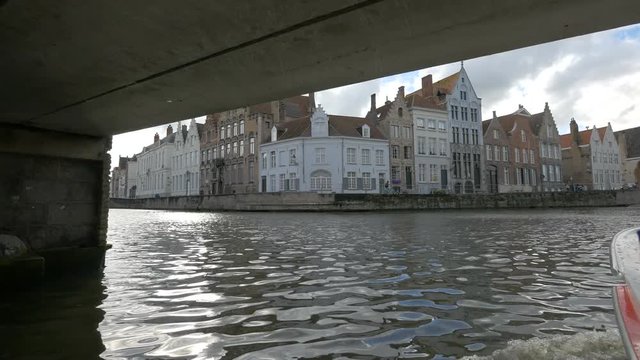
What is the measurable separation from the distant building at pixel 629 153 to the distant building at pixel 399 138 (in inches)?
1864

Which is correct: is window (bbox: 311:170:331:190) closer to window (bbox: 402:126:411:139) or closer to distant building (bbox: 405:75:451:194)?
window (bbox: 402:126:411:139)

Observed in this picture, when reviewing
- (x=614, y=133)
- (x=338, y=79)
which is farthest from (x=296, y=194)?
(x=614, y=133)

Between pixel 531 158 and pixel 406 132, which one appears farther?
pixel 531 158

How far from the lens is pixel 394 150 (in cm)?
5222

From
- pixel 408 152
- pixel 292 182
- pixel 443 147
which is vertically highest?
pixel 443 147

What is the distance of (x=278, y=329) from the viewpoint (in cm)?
424

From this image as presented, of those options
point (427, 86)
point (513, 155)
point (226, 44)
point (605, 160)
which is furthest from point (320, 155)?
point (605, 160)

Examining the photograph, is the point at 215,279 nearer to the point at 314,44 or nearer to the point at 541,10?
the point at 314,44

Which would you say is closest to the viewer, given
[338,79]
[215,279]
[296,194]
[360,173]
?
[338,79]

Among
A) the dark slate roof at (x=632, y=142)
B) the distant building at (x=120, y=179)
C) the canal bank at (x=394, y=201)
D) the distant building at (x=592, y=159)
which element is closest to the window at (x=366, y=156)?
the canal bank at (x=394, y=201)

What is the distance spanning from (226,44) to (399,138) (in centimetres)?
4962

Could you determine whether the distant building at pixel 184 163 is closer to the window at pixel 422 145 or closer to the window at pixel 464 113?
the window at pixel 422 145

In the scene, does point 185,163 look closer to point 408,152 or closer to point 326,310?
point 408,152

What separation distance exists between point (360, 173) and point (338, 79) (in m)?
43.2
